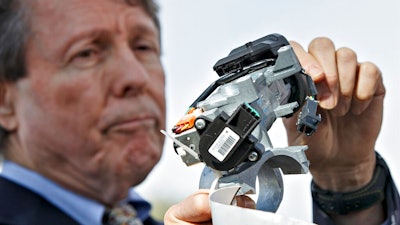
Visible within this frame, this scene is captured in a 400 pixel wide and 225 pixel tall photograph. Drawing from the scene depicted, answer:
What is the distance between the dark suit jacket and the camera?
1.64 m

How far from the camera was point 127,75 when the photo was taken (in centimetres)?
168

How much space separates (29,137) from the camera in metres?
1.67

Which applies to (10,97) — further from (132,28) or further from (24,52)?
(132,28)

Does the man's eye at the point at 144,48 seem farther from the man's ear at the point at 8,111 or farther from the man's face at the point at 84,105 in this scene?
the man's ear at the point at 8,111

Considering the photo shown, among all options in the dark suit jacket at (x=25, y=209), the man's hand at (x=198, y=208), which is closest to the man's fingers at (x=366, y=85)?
the man's hand at (x=198, y=208)

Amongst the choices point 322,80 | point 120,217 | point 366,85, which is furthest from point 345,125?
point 120,217

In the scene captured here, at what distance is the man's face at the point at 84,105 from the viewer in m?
1.66

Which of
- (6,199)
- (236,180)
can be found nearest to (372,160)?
(236,180)

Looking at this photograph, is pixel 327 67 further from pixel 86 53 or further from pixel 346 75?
pixel 86 53

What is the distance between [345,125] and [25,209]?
4.66ft

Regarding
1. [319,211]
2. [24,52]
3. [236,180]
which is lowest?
[319,211]

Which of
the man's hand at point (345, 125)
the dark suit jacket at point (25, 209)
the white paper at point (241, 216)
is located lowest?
the man's hand at point (345, 125)

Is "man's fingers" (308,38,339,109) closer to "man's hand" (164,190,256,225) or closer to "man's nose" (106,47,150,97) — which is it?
"man's hand" (164,190,256,225)

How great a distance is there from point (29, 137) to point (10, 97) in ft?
0.31
